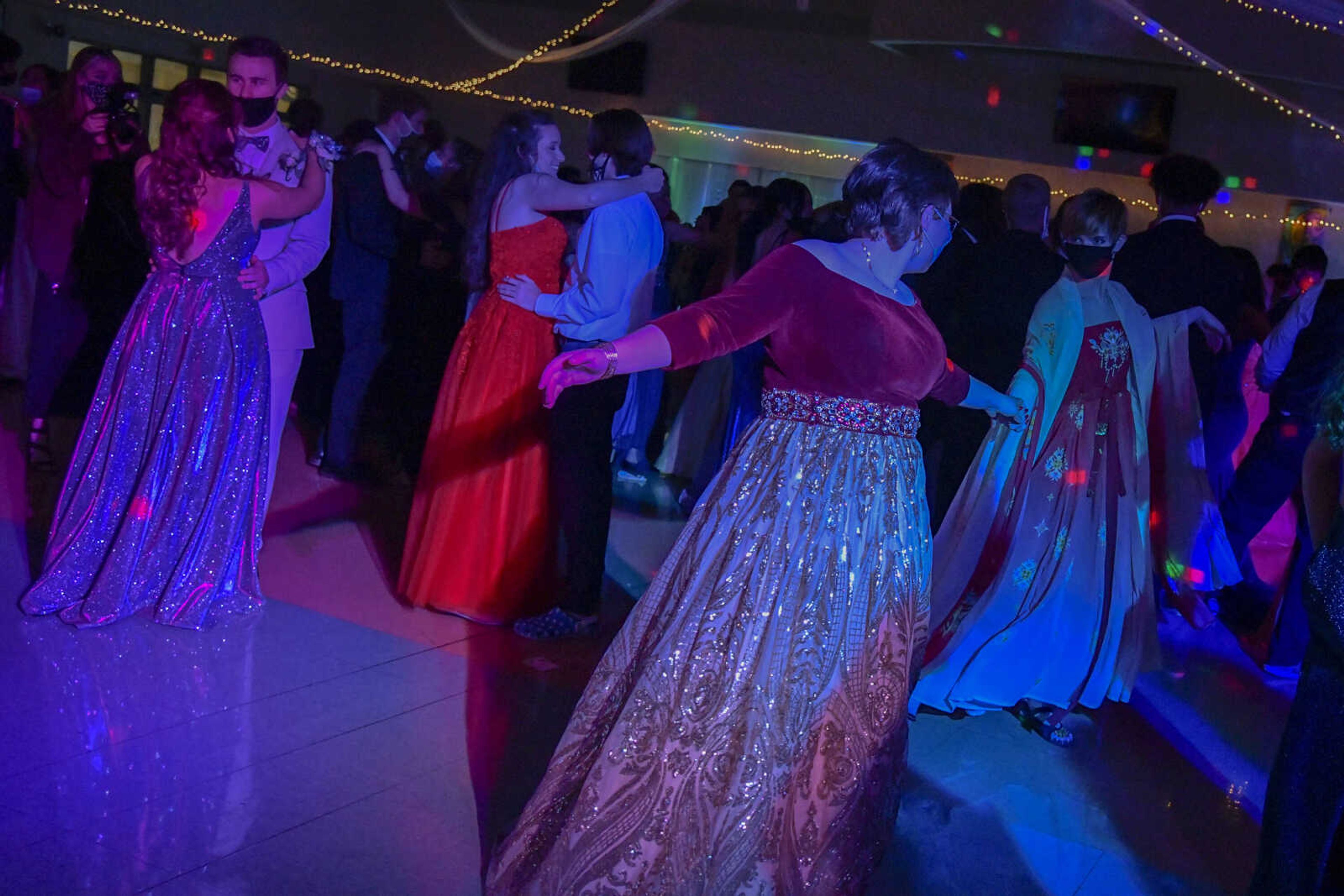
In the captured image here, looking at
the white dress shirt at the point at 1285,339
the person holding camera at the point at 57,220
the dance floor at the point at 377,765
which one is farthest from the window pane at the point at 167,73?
the white dress shirt at the point at 1285,339

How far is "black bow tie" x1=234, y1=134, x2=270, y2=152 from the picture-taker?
3729mm

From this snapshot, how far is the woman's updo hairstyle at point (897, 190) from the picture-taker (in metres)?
2.32

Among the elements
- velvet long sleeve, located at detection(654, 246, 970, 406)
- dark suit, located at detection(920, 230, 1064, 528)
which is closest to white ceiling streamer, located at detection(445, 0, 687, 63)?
dark suit, located at detection(920, 230, 1064, 528)

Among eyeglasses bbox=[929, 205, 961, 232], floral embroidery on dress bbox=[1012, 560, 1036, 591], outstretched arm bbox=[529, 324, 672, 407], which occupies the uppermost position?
eyeglasses bbox=[929, 205, 961, 232]

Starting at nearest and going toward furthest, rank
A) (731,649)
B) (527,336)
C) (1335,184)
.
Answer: (731,649)
(527,336)
(1335,184)

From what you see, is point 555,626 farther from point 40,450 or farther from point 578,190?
point 40,450

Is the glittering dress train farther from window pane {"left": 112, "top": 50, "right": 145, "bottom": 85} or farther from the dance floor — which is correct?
window pane {"left": 112, "top": 50, "right": 145, "bottom": 85}

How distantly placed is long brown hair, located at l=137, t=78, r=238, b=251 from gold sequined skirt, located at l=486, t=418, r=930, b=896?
186 centimetres

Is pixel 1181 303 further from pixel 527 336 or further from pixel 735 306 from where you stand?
pixel 735 306

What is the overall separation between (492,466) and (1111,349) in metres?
1.88

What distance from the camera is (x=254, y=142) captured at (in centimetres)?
374

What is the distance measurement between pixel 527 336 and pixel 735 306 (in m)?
1.80

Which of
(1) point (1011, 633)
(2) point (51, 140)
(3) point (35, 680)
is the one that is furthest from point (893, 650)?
(2) point (51, 140)

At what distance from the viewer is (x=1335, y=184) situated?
9.95 metres
